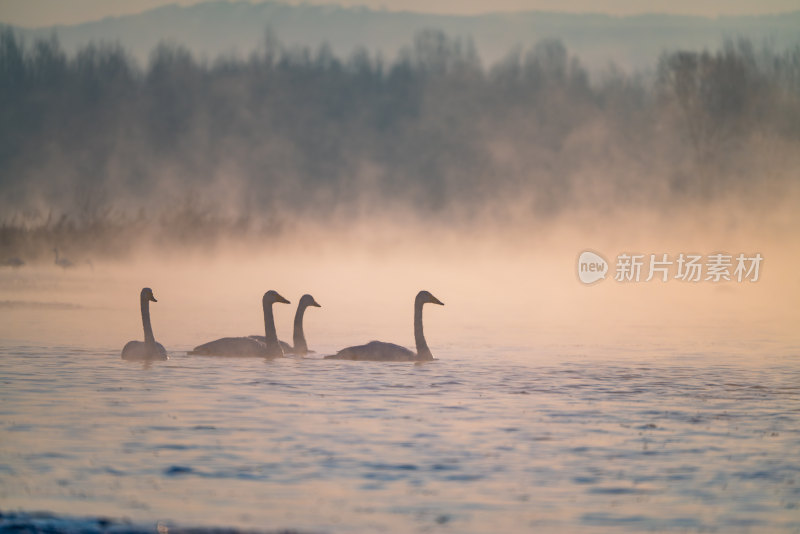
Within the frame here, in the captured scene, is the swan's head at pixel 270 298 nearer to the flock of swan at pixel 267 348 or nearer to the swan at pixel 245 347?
the flock of swan at pixel 267 348

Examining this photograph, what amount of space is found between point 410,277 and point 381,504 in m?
27.0

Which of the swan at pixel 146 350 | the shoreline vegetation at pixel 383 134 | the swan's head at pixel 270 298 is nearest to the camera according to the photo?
the swan at pixel 146 350

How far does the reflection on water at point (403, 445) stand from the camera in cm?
760

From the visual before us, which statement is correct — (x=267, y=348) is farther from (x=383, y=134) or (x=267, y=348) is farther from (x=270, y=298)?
(x=383, y=134)

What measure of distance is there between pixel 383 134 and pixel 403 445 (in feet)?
163

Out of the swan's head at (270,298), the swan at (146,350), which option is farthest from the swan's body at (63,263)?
the swan at (146,350)

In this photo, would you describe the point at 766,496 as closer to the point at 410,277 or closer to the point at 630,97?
the point at 410,277

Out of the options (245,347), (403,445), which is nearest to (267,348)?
(245,347)

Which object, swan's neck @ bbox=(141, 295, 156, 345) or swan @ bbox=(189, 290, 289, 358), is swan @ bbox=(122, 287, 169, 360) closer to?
swan's neck @ bbox=(141, 295, 156, 345)

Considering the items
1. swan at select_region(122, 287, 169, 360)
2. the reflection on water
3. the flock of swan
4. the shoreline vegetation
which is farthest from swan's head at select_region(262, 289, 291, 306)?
the shoreline vegetation

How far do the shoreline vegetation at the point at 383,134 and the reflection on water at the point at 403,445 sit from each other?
32.3m

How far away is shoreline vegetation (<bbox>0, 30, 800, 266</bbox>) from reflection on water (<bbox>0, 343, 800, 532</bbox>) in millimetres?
32340

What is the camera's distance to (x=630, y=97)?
57344 millimetres

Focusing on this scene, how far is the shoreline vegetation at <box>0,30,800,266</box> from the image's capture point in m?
47.6
